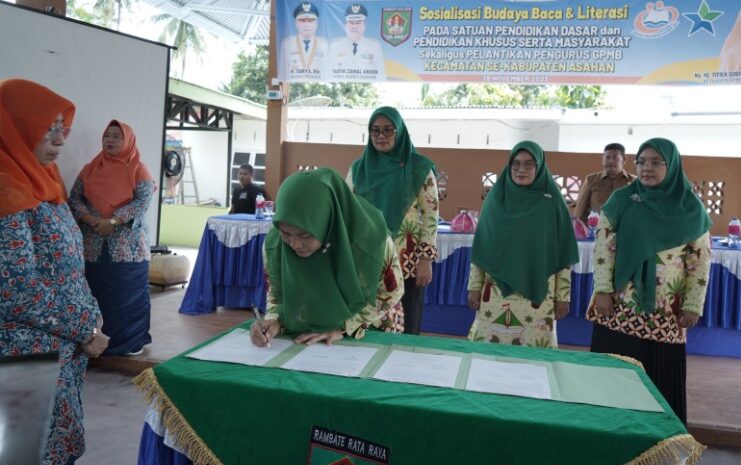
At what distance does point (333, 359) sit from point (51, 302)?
2.66ft

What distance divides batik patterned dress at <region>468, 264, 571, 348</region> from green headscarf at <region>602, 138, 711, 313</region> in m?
0.25

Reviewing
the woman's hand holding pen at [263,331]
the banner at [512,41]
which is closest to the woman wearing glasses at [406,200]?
the woman's hand holding pen at [263,331]

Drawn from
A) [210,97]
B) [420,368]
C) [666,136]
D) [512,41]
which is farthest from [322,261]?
[666,136]

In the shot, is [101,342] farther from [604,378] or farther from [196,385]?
[604,378]

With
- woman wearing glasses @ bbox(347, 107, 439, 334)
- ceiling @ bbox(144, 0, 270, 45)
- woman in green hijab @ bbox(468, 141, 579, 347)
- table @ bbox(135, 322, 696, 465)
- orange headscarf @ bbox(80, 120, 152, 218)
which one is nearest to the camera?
table @ bbox(135, 322, 696, 465)

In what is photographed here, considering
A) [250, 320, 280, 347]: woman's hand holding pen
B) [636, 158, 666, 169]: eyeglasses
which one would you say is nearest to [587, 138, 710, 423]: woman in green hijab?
[636, 158, 666, 169]: eyeglasses

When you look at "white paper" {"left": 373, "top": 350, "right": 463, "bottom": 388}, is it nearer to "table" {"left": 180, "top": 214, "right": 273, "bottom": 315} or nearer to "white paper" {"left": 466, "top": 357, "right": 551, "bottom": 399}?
"white paper" {"left": 466, "top": 357, "right": 551, "bottom": 399}

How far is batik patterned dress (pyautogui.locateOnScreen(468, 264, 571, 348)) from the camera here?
2484 mm

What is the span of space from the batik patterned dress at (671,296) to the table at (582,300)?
1.78 meters

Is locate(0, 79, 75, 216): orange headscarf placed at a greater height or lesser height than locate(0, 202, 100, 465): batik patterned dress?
greater

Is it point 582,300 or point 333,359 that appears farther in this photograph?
point 582,300

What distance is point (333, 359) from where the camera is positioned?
1.54m

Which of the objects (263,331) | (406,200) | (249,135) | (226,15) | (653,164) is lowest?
(263,331)

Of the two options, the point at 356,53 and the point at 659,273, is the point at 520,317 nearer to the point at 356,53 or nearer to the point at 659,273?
the point at 659,273
